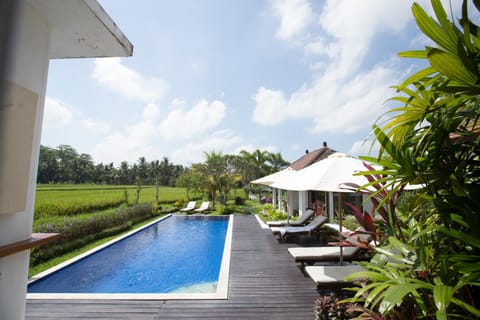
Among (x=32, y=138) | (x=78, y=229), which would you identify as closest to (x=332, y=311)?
(x=32, y=138)

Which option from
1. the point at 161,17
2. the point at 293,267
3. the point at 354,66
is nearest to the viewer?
the point at 161,17

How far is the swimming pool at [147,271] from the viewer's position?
521 centimetres

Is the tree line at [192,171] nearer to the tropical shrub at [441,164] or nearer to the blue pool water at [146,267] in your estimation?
the blue pool water at [146,267]

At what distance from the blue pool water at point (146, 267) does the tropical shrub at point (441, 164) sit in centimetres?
557

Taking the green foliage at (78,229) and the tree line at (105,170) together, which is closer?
the green foliage at (78,229)

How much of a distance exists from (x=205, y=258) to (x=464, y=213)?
27.9ft

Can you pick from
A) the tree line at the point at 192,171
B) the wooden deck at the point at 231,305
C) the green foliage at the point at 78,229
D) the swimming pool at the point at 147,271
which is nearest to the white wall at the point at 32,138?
the wooden deck at the point at 231,305

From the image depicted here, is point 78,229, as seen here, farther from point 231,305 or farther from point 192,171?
point 192,171

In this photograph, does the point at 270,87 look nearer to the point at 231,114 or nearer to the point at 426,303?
the point at 231,114

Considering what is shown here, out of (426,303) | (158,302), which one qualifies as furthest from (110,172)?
(426,303)

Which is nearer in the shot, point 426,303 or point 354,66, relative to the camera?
point 426,303

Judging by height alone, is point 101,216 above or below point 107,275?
above

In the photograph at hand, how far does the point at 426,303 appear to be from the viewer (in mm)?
1820

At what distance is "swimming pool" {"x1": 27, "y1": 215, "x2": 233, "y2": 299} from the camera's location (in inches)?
205
